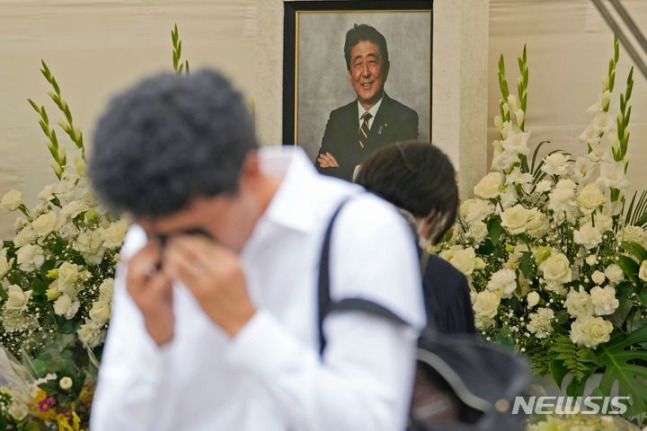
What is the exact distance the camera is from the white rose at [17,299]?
205 inches

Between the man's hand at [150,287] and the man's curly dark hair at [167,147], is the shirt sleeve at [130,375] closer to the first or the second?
the man's hand at [150,287]

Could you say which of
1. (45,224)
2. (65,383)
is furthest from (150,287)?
(45,224)

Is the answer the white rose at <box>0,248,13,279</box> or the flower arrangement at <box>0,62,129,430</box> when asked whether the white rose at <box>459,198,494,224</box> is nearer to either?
the flower arrangement at <box>0,62,129,430</box>

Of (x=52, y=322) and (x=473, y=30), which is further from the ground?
(x=473, y=30)

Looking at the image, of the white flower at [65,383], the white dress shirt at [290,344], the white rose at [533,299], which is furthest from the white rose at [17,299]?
the white dress shirt at [290,344]

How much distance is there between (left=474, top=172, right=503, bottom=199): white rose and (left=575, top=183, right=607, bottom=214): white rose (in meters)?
0.37

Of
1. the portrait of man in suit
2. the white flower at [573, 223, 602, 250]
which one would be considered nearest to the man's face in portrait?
the portrait of man in suit

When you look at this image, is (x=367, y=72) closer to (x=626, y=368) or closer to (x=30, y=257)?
(x=30, y=257)

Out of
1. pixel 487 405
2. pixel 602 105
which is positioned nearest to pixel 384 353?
pixel 487 405

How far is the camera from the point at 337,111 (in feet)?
18.4

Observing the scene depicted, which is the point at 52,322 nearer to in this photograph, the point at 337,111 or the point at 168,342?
the point at 337,111

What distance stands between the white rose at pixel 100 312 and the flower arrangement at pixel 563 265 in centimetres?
147

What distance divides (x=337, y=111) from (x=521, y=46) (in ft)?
4.08

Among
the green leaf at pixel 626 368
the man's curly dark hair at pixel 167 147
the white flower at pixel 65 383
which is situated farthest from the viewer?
the green leaf at pixel 626 368
